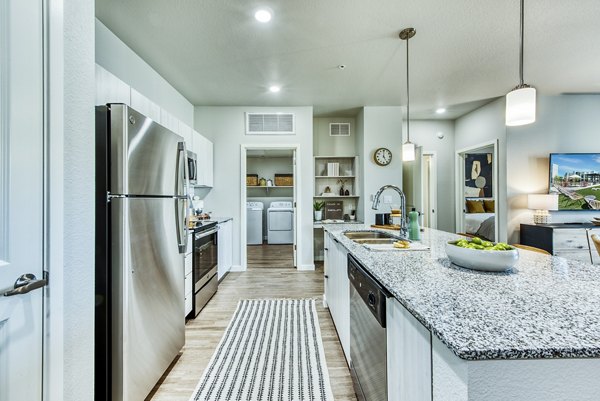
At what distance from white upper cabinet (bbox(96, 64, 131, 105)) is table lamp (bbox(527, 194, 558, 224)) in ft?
16.9

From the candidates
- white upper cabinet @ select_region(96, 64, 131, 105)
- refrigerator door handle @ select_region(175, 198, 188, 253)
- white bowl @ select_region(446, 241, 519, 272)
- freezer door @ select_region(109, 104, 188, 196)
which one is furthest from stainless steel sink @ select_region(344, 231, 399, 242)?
white upper cabinet @ select_region(96, 64, 131, 105)

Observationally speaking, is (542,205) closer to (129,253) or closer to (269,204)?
(129,253)

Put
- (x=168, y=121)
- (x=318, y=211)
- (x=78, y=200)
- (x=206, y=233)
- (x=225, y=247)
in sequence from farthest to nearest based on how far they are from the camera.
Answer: (x=318, y=211), (x=225, y=247), (x=206, y=233), (x=168, y=121), (x=78, y=200)

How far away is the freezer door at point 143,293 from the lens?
139 cm

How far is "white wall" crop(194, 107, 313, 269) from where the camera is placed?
14.3ft

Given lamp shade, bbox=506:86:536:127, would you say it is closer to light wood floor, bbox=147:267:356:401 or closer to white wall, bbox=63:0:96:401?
light wood floor, bbox=147:267:356:401

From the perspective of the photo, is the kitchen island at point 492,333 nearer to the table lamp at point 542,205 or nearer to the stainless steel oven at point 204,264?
the stainless steel oven at point 204,264

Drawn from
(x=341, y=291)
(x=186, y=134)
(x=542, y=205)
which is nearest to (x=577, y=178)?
(x=542, y=205)

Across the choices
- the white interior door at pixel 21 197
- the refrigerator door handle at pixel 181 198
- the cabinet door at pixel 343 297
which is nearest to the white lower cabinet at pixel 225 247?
the refrigerator door handle at pixel 181 198

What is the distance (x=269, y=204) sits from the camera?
7336 millimetres

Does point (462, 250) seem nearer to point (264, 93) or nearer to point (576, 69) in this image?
point (264, 93)

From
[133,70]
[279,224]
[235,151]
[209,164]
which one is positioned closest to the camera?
[133,70]

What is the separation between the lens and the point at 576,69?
316 centimetres

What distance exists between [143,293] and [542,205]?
4.94 meters
